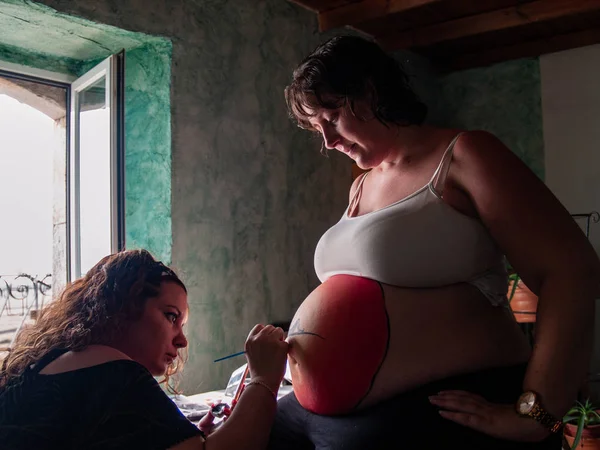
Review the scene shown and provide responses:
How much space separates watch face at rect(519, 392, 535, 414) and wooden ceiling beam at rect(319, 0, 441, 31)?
2.72 meters

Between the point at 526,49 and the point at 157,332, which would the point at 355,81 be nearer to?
the point at 157,332

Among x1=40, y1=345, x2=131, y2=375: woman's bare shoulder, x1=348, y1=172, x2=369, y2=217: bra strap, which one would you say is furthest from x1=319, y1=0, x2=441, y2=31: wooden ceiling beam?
x1=40, y1=345, x2=131, y2=375: woman's bare shoulder

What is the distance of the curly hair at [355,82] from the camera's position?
1.15 m

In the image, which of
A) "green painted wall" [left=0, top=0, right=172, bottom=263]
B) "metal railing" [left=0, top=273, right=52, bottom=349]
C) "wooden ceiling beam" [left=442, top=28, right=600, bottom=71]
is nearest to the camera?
"green painted wall" [left=0, top=0, right=172, bottom=263]

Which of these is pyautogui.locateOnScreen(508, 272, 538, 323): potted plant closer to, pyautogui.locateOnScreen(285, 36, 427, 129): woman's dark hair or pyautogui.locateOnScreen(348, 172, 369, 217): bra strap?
pyautogui.locateOnScreen(348, 172, 369, 217): bra strap

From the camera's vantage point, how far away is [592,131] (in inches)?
152

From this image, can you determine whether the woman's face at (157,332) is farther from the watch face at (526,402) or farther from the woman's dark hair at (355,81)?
the watch face at (526,402)

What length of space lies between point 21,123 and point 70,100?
0.82 feet

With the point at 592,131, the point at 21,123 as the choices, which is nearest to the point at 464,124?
the point at 592,131

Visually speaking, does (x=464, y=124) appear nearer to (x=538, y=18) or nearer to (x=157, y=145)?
(x=538, y=18)

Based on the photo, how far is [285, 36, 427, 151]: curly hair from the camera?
1.15 meters

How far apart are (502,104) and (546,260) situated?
364 centimetres

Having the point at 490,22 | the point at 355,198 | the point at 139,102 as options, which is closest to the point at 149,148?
the point at 139,102

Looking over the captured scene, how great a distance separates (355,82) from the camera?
Result: 1150mm
